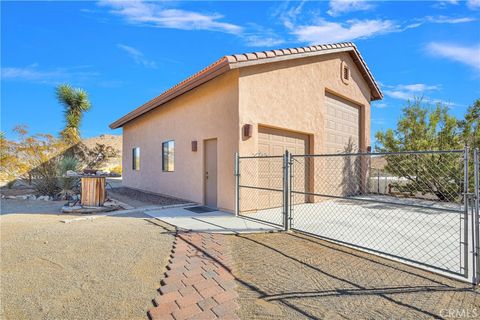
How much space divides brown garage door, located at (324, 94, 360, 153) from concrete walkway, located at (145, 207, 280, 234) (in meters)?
5.45

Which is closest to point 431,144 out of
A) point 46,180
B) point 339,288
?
point 339,288

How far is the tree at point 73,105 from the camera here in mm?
21453

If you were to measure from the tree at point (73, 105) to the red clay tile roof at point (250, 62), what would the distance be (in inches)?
500

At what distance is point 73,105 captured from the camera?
2186 centimetres

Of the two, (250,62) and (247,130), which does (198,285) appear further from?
(250,62)

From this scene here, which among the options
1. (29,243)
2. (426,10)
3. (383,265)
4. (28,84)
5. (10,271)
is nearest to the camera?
(10,271)

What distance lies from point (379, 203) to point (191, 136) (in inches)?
252

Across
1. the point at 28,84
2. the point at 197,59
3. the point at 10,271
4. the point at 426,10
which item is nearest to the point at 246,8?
the point at 197,59

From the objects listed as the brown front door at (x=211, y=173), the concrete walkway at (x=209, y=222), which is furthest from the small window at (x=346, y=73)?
the concrete walkway at (x=209, y=222)

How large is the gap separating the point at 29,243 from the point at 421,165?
1278 centimetres

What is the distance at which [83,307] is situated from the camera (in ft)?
8.55

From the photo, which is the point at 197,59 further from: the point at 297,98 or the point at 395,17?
the point at 395,17

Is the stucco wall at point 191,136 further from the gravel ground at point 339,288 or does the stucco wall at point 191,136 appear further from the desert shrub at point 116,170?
the desert shrub at point 116,170

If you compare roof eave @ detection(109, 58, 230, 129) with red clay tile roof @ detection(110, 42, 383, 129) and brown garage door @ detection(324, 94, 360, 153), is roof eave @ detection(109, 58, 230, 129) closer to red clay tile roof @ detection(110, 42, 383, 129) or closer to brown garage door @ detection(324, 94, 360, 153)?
red clay tile roof @ detection(110, 42, 383, 129)
